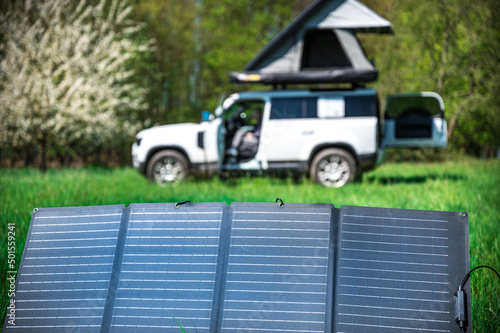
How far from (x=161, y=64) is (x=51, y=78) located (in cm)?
1122

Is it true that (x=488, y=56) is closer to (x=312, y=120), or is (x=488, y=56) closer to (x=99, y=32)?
(x=312, y=120)

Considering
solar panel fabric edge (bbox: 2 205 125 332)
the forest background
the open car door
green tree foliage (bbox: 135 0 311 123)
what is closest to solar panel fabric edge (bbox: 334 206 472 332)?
solar panel fabric edge (bbox: 2 205 125 332)

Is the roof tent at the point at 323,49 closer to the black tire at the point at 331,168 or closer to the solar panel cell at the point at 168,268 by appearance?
the black tire at the point at 331,168

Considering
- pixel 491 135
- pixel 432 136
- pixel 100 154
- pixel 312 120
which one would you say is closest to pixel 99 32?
pixel 100 154

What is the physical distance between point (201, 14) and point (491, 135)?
1528 centimetres

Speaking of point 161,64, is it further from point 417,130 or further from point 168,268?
point 168,268

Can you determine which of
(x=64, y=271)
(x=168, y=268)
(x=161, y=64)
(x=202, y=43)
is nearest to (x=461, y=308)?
(x=168, y=268)

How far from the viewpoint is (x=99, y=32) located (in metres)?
16.5

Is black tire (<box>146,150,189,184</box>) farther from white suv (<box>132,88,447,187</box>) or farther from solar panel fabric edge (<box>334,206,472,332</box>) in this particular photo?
solar panel fabric edge (<box>334,206,472,332</box>)

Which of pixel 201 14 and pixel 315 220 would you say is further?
pixel 201 14

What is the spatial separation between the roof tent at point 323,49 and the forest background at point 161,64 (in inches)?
69.0

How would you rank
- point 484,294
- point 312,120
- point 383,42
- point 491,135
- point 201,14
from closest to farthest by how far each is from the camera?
point 484,294
point 312,120
point 491,135
point 383,42
point 201,14

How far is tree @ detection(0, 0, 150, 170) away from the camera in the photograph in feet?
47.2

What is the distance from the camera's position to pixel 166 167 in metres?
10.5
